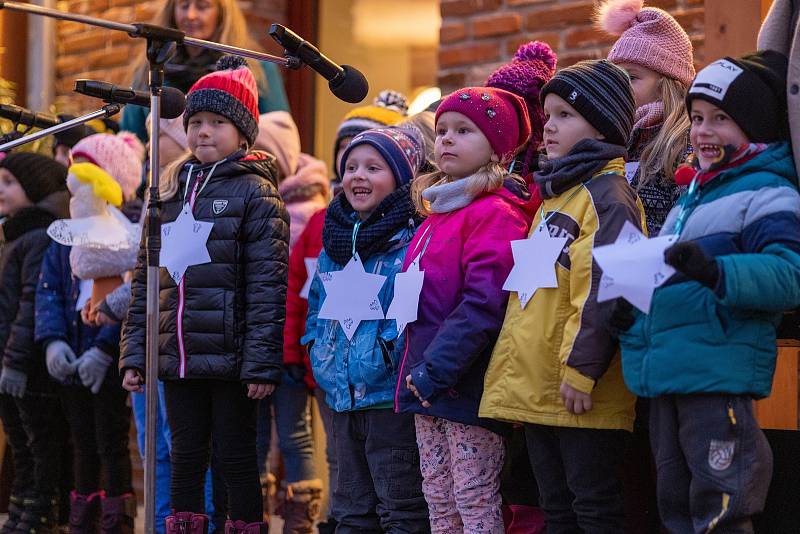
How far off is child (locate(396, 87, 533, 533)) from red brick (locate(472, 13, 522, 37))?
1.39m

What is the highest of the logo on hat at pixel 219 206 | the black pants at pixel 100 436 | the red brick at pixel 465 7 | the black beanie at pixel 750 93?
the red brick at pixel 465 7

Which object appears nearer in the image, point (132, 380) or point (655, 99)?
point (655, 99)

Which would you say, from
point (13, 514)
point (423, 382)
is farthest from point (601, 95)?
point (13, 514)

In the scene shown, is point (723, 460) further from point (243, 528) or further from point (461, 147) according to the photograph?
point (243, 528)

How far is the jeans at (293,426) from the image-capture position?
451 cm

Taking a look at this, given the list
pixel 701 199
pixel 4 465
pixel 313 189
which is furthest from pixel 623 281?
pixel 4 465

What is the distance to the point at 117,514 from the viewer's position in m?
4.24

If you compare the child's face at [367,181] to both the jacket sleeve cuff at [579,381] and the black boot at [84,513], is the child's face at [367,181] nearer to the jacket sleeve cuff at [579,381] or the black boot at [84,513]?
the jacket sleeve cuff at [579,381]

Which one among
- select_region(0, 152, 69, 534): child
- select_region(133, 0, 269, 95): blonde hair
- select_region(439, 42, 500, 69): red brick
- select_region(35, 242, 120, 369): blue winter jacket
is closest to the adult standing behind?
select_region(133, 0, 269, 95): blonde hair

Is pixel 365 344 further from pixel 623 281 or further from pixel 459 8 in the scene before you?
pixel 459 8

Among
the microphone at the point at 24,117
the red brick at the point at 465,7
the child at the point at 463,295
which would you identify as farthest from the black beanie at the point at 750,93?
the red brick at the point at 465,7

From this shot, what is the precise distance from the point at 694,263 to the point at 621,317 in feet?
1.07

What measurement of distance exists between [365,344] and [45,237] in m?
1.92

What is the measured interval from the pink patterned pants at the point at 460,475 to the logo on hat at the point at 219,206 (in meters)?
1.03
